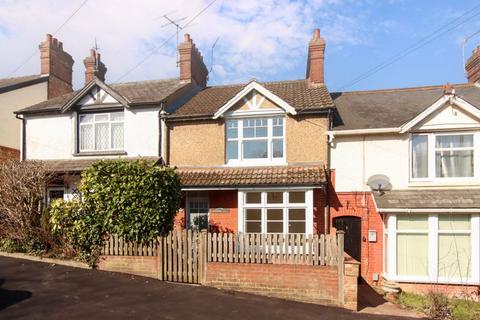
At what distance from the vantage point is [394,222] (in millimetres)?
11070

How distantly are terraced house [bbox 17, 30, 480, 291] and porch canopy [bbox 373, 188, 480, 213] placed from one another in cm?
4

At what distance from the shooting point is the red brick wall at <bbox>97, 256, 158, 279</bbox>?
32.5ft

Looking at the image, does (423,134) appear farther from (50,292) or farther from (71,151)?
(71,151)

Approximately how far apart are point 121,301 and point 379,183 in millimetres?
8647

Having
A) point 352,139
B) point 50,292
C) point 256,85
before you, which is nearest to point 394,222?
point 352,139

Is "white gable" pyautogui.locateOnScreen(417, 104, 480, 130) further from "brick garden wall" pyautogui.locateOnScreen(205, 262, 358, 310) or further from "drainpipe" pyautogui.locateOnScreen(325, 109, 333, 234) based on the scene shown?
"brick garden wall" pyautogui.locateOnScreen(205, 262, 358, 310)

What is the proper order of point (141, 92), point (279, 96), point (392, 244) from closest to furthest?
point (392, 244)
point (279, 96)
point (141, 92)

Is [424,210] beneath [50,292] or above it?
above

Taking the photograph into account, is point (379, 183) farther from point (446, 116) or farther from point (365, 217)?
point (446, 116)

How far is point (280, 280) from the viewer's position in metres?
9.10

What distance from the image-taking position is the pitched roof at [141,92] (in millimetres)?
14992

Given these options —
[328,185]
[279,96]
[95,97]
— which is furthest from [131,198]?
[279,96]

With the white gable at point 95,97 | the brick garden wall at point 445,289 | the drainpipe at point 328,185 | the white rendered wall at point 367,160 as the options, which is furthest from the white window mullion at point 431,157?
the white gable at point 95,97

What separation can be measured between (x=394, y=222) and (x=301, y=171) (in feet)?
11.0
